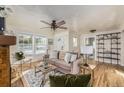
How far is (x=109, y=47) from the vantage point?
219 cm

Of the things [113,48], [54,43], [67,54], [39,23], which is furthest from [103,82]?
[39,23]

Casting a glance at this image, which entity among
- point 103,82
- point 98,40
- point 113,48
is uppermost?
point 98,40

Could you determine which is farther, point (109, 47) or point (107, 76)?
point (109, 47)

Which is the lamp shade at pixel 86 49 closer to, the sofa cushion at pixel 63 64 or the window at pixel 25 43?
the sofa cushion at pixel 63 64

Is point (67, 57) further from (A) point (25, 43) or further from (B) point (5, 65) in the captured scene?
(B) point (5, 65)

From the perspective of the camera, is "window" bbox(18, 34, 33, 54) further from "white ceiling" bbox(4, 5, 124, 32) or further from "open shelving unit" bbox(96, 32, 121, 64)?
"open shelving unit" bbox(96, 32, 121, 64)

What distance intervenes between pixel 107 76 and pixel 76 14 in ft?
3.59

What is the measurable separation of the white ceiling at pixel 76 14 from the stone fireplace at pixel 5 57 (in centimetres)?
33

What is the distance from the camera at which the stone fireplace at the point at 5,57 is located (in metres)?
1.96

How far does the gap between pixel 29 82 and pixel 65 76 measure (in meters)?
0.61

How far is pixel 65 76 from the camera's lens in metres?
1.98

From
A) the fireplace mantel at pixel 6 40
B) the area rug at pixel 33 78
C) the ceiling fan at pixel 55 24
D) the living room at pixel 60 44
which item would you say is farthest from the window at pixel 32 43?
the area rug at pixel 33 78

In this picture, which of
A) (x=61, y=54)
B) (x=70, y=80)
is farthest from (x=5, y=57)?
(x=70, y=80)
